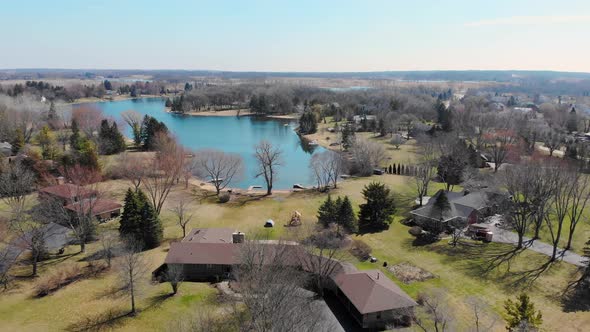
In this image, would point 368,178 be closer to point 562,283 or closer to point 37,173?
point 562,283

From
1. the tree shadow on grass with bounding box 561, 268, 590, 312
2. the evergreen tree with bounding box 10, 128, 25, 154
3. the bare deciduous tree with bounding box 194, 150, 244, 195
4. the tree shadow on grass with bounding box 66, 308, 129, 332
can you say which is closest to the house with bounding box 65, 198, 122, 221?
the bare deciduous tree with bounding box 194, 150, 244, 195

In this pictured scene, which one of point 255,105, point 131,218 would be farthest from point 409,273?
point 255,105

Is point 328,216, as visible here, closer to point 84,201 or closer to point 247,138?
point 84,201

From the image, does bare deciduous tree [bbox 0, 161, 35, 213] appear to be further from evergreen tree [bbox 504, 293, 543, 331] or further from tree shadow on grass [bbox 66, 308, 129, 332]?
evergreen tree [bbox 504, 293, 543, 331]

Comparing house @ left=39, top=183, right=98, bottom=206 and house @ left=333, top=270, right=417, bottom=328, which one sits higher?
house @ left=39, top=183, right=98, bottom=206

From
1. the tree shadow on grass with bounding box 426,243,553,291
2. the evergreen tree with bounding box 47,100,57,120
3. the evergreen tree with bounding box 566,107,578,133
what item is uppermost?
the evergreen tree with bounding box 47,100,57,120
